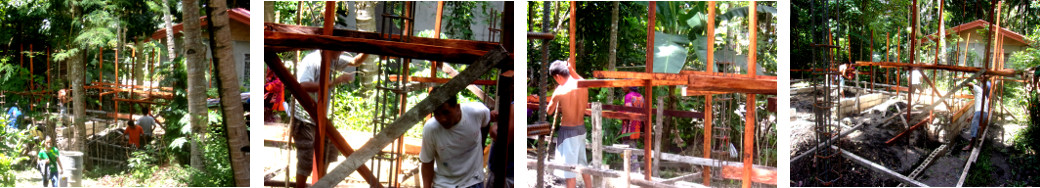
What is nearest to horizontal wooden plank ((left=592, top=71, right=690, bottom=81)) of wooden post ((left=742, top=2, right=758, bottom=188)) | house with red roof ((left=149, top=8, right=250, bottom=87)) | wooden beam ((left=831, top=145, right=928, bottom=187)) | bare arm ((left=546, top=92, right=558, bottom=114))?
bare arm ((left=546, top=92, right=558, bottom=114))

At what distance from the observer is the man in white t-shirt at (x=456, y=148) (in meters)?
3.85

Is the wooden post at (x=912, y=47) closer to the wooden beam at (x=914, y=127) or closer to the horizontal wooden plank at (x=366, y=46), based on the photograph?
the wooden beam at (x=914, y=127)

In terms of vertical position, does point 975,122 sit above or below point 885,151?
above

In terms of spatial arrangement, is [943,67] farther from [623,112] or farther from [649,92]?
[623,112]

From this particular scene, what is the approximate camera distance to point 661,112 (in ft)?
13.1

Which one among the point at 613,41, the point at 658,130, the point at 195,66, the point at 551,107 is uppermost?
the point at 613,41

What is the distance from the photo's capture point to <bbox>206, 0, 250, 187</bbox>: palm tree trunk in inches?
150

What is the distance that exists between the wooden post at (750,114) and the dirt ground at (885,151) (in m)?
0.90

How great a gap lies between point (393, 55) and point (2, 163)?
12.3ft

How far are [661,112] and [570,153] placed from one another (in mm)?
519

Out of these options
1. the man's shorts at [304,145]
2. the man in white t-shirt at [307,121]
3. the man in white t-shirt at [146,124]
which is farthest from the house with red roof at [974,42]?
the man in white t-shirt at [146,124]

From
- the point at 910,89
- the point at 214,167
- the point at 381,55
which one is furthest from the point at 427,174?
the point at 910,89

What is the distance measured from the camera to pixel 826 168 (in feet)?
16.2

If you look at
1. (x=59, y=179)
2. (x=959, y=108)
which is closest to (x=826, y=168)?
(x=959, y=108)
